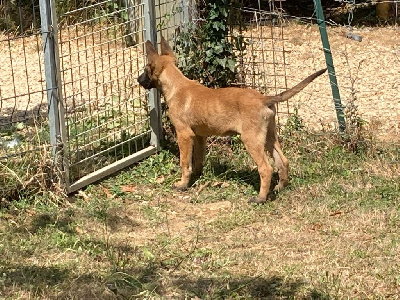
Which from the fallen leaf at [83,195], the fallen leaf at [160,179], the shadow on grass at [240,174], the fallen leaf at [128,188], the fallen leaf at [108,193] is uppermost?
the fallen leaf at [83,195]

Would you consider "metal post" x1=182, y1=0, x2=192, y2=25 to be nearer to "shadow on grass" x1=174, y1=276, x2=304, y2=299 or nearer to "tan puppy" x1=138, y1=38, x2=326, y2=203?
"tan puppy" x1=138, y1=38, x2=326, y2=203

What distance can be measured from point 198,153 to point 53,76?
1.86 meters

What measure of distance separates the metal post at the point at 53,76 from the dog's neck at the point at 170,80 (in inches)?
48.4

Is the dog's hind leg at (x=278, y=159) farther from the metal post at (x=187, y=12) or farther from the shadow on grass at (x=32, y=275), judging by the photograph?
the shadow on grass at (x=32, y=275)

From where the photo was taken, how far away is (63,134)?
310 inches

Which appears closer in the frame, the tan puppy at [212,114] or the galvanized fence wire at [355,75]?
the tan puppy at [212,114]

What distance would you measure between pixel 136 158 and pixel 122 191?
26.7 inches

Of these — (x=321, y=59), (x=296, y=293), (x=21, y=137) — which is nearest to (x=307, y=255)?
(x=296, y=293)

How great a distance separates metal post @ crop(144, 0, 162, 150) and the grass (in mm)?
251

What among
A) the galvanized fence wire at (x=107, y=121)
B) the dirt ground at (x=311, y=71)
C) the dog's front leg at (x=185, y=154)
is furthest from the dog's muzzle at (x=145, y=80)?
the dog's front leg at (x=185, y=154)

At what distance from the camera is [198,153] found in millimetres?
8625

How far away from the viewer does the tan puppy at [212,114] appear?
7754mm

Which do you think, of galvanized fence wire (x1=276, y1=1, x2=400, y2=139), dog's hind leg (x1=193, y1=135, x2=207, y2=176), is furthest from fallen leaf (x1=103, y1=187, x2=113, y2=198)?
galvanized fence wire (x1=276, y1=1, x2=400, y2=139)

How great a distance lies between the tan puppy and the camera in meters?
7.75
